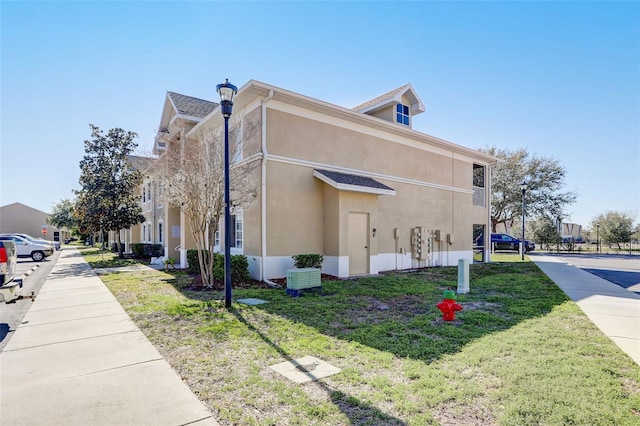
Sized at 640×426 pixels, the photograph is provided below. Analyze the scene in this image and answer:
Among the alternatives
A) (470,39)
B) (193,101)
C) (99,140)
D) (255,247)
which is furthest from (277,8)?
(99,140)

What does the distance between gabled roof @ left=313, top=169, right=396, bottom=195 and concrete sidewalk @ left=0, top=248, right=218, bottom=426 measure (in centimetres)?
760

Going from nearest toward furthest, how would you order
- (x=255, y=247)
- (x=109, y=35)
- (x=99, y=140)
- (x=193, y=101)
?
(x=109, y=35), (x=255, y=247), (x=193, y=101), (x=99, y=140)

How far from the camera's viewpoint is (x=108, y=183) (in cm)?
2303

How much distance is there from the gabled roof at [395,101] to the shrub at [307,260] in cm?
893

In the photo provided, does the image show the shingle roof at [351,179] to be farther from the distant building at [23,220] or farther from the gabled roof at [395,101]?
the distant building at [23,220]

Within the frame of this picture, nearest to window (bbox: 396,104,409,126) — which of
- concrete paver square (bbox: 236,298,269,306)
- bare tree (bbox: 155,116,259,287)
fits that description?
bare tree (bbox: 155,116,259,287)

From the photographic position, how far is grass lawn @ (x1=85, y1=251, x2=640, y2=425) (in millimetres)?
3316

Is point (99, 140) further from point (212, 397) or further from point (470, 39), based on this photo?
point (212, 397)

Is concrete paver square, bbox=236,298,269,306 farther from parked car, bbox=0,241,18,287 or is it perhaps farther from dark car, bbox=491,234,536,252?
dark car, bbox=491,234,536,252

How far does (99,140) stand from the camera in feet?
77.5

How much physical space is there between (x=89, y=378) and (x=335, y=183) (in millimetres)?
9007

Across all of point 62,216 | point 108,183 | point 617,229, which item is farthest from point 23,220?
point 617,229

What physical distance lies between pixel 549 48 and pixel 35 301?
1805cm

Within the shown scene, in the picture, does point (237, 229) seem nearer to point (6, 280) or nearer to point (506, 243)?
point (6, 280)
